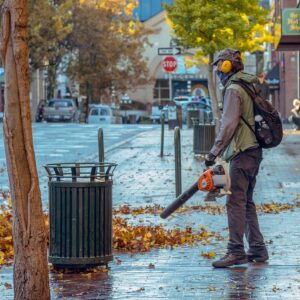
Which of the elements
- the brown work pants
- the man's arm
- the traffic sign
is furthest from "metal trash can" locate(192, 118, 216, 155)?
the man's arm

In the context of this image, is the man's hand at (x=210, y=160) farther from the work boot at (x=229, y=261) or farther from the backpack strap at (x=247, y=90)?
the work boot at (x=229, y=261)

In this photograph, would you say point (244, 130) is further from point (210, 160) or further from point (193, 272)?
point (193, 272)

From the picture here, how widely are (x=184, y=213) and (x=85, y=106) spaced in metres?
53.2

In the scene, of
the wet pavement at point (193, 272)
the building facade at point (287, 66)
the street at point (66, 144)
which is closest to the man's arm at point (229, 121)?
the wet pavement at point (193, 272)

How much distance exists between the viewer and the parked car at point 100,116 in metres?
55.3

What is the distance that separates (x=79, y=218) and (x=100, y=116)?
47.8 m

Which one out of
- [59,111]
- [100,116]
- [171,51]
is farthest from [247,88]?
[100,116]

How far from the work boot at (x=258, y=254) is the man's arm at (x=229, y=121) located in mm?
1034

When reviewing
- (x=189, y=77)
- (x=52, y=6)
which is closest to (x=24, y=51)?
(x=52, y=6)

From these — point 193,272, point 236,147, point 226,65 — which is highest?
point 226,65

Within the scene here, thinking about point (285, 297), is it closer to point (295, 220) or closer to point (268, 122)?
point (268, 122)

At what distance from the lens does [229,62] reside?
874 centimetres

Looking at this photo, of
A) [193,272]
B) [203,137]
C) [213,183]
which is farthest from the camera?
[203,137]

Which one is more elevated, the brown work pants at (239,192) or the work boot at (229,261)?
Answer: the brown work pants at (239,192)
